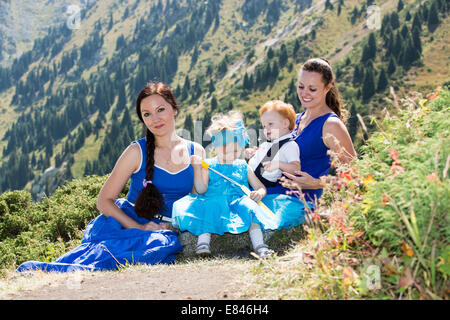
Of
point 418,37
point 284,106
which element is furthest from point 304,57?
point 284,106

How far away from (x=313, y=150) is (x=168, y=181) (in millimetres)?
2416

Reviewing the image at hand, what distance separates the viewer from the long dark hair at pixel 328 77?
23.0 ft

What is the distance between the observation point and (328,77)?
7121 millimetres

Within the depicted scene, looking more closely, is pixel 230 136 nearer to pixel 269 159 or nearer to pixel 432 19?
pixel 269 159

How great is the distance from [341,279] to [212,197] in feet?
10.2

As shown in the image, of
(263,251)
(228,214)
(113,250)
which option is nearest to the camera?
(263,251)

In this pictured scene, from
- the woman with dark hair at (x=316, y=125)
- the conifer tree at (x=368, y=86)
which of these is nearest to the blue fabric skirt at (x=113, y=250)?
the woman with dark hair at (x=316, y=125)

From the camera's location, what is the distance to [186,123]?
166250 millimetres

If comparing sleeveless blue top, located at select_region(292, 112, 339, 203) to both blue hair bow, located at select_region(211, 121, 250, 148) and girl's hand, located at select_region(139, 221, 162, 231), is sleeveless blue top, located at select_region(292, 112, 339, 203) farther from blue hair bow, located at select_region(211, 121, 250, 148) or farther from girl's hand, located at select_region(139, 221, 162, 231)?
girl's hand, located at select_region(139, 221, 162, 231)

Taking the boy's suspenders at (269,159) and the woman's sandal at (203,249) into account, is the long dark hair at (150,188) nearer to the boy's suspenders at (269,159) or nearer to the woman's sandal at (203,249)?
the woman's sandal at (203,249)

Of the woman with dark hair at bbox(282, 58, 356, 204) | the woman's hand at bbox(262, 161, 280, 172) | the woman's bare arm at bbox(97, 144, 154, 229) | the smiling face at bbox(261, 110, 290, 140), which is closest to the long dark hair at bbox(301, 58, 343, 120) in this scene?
the woman with dark hair at bbox(282, 58, 356, 204)

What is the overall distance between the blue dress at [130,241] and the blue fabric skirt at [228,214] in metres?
0.45

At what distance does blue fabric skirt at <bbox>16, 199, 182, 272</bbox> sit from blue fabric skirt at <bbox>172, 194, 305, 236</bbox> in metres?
0.39

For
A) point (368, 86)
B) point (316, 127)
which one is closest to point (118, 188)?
point (316, 127)
